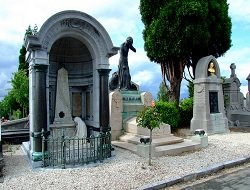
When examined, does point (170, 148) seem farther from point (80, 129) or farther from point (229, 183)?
point (80, 129)

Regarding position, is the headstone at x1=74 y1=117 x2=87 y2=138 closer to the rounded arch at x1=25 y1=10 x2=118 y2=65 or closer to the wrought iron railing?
the wrought iron railing

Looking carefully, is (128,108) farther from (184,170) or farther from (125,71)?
(184,170)

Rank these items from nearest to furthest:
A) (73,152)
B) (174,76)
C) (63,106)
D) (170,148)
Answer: (73,152) → (170,148) → (63,106) → (174,76)

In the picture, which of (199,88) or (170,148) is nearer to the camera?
(170,148)

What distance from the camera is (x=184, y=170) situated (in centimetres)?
723

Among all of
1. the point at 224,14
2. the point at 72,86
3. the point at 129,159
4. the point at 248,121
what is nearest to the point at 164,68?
the point at 224,14

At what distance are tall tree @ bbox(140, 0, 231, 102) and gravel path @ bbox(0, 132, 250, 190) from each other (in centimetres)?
887

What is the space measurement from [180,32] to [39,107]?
11274 millimetres

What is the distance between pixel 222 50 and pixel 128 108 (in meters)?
10.2

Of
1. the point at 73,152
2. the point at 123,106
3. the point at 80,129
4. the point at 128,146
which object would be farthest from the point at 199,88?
the point at 73,152

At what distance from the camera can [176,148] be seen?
9.46m

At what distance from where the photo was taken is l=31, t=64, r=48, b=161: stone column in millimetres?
7723

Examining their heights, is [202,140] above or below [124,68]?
below

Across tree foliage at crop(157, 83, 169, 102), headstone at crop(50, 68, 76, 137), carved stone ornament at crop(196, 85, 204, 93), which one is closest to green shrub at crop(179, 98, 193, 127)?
tree foliage at crop(157, 83, 169, 102)
